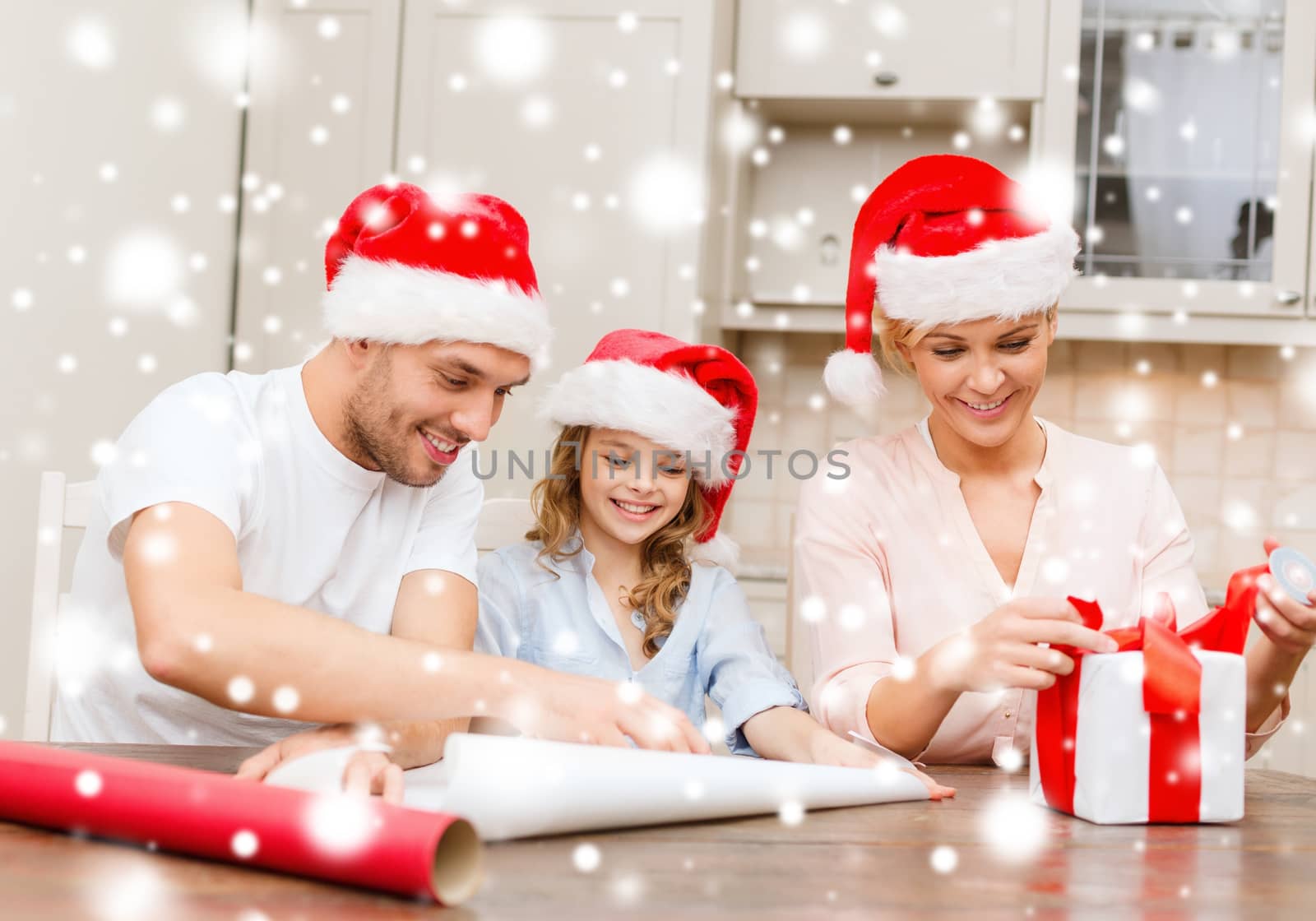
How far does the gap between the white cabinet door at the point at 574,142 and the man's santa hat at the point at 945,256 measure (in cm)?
97

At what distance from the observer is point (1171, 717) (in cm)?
75

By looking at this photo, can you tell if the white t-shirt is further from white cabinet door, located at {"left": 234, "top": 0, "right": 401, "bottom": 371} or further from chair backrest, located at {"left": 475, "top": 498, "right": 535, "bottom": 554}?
white cabinet door, located at {"left": 234, "top": 0, "right": 401, "bottom": 371}

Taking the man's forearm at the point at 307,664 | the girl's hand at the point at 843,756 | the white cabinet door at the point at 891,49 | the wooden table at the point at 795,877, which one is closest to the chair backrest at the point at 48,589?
the man's forearm at the point at 307,664

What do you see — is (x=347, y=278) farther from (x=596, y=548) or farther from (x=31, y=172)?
(x=31, y=172)

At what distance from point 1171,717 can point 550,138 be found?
70.4 inches

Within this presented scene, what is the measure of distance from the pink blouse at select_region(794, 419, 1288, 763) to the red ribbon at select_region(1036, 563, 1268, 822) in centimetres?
36

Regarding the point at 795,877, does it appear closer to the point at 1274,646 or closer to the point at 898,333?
the point at 1274,646

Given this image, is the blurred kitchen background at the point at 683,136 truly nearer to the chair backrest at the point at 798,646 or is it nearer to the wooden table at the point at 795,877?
the chair backrest at the point at 798,646

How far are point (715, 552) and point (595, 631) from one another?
181mm

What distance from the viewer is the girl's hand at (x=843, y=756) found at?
2.92 feet

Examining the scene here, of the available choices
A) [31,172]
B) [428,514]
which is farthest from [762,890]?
[31,172]

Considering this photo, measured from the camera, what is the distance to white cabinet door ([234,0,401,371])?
230cm

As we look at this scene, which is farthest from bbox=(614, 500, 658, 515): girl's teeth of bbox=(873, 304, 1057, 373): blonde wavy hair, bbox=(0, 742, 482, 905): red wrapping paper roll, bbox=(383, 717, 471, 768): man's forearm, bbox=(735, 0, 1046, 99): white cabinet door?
bbox=(735, 0, 1046, 99): white cabinet door

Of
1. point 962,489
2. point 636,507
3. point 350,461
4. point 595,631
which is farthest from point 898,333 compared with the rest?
point 350,461
